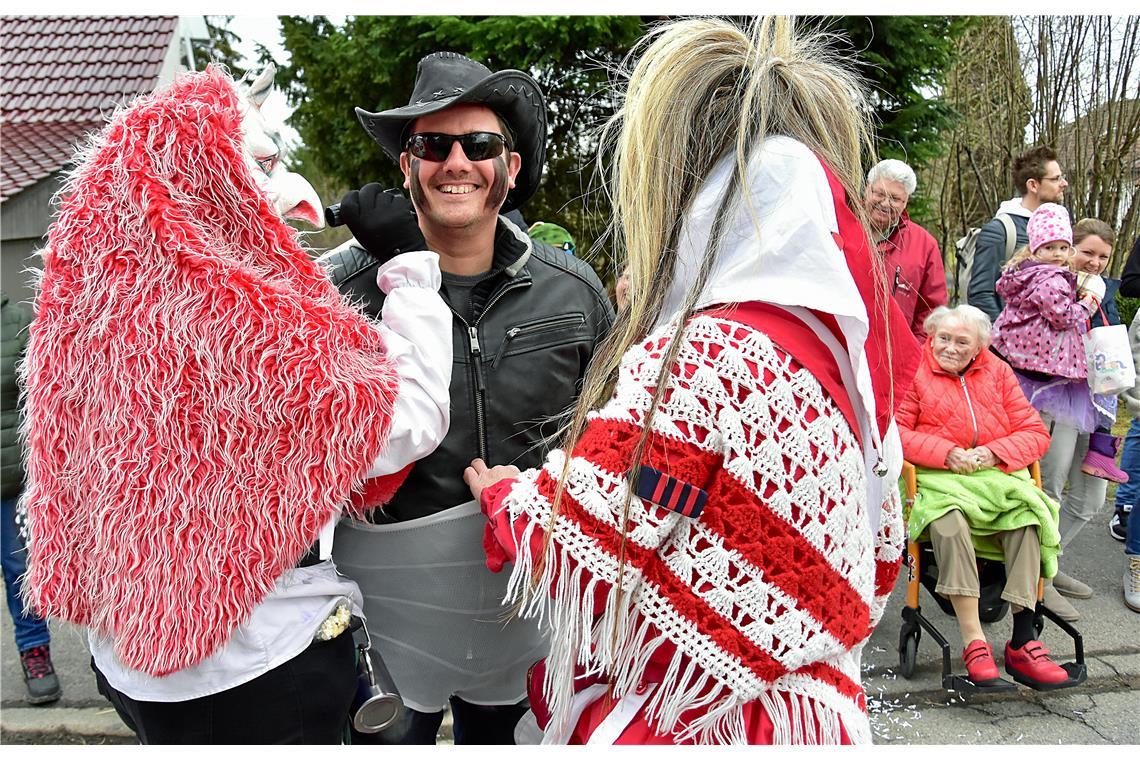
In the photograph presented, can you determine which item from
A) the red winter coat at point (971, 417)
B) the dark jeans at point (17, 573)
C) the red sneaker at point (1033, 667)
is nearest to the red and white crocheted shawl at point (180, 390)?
the dark jeans at point (17, 573)

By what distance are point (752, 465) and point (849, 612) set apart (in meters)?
0.35

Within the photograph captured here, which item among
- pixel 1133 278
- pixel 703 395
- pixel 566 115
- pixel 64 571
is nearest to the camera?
pixel 703 395

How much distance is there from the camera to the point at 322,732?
1.70 metres

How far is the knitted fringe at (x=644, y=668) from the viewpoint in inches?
56.4

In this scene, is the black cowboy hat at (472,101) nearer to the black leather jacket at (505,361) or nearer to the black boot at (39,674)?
the black leather jacket at (505,361)

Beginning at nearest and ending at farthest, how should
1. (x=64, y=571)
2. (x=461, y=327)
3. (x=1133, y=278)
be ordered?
(x=64, y=571) → (x=461, y=327) → (x=1133, y=278)

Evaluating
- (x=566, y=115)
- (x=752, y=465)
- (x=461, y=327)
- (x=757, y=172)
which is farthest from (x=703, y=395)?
(x=566, y=115)

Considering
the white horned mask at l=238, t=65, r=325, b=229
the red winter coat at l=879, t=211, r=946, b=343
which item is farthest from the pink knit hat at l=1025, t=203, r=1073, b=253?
the white horned mask at l=238, t=65, r=325, b=229

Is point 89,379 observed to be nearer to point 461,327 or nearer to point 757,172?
point 461,327

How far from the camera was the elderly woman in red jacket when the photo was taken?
3791 mm

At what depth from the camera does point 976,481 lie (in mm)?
3926

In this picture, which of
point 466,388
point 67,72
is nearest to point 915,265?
point 466,388

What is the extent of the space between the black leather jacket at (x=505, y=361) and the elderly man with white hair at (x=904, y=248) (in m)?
2.99
